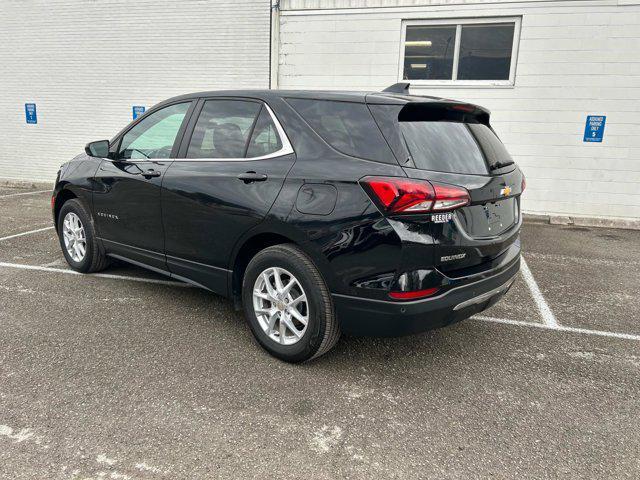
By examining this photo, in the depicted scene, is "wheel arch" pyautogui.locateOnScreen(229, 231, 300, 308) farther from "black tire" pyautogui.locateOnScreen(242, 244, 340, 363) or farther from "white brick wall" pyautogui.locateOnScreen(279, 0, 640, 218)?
"white brick wall" pyautogui.locateOnScreen(279, 0, 640, 218)

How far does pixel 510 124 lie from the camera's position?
28.7 feet

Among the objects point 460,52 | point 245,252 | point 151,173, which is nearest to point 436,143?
point 245,252

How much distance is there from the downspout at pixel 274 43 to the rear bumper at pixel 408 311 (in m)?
7.92

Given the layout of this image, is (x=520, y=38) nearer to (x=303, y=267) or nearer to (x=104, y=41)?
(x=303, y=267)


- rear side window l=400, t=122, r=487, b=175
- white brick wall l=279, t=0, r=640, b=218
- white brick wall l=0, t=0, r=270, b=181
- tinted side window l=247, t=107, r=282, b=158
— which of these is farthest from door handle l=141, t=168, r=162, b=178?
white brick wall l=0, t=0, r=270, b=181

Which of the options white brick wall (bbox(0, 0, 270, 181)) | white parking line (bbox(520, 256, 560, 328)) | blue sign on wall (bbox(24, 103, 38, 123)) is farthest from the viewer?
blue sign on wall (bbox(24, 103, 38, 123))

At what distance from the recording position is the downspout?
9.52m

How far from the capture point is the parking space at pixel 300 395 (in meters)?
2.30

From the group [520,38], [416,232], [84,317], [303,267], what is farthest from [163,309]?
[520,38]

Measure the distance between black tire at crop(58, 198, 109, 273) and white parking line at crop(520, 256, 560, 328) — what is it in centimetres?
413

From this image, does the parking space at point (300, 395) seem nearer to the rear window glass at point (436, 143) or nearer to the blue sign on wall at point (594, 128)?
the rear window glass at point (436, 143)

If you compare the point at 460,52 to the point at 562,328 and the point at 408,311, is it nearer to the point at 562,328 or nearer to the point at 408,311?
the point at 562,328

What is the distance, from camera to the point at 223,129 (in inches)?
140

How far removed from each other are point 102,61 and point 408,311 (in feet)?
36.3
